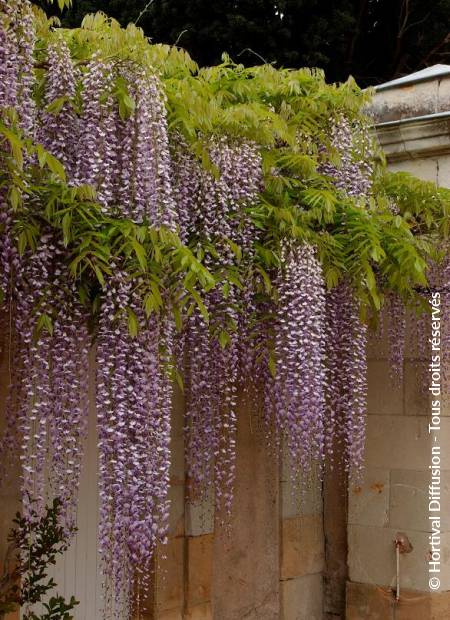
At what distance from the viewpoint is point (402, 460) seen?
617 centimetres

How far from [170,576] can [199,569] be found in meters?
0.22

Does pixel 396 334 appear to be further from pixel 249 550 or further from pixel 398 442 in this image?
pixel 249 550

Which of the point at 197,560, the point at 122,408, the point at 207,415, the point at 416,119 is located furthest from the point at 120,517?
the point at 416,119

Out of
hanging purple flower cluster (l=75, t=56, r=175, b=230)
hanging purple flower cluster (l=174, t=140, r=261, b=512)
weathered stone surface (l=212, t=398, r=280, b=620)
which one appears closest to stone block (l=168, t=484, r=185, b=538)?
weathered stone surface (l=212, t=398, r=280, b=620)

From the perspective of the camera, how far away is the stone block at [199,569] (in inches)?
210

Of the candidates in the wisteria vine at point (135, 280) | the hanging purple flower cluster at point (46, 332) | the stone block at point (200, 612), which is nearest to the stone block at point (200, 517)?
the stone block at point (200, 612)

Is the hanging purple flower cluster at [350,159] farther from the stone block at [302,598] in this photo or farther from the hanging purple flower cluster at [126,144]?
the stone block at [302,598]

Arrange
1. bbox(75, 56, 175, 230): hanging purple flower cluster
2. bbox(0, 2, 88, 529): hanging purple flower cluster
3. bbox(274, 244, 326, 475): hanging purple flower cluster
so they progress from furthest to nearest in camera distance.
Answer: bbox(274, 244, 326, 475): hanging purple flower cluster
bbox(75, 56, 175, 230): hanging purple flower cluster
bbox(0, 2, 88, 529): hanging purple flower cluster

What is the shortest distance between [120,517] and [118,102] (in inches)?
63.6

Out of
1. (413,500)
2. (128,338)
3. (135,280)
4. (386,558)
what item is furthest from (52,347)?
(386,558)

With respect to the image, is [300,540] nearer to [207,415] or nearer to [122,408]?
[207,415]

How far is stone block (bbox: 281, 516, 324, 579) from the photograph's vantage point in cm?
616

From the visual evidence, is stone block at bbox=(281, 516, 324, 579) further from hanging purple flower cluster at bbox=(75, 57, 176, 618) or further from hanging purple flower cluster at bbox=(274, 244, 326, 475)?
hanging purple flower cluster at bbox=(75, 57, 176, 618)

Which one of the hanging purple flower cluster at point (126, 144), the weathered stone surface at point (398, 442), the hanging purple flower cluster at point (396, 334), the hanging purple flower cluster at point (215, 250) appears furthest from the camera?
the weathered stone surface at point (398, 442)
